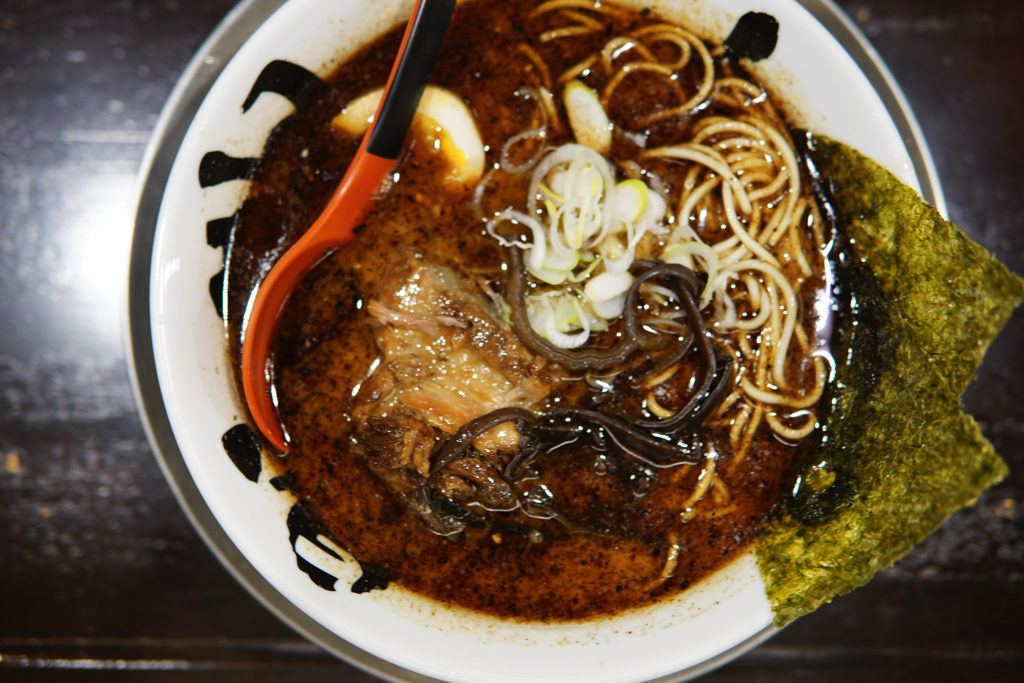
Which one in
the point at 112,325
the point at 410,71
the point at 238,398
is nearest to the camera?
the point at 410,71

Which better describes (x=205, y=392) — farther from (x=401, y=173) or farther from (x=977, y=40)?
(x=977, y=40)

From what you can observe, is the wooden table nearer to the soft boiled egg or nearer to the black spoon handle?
the soft boiled egg

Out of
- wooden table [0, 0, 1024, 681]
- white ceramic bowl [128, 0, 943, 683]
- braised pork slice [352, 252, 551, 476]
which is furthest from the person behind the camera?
wooden table [0, 0, 1024, 681]

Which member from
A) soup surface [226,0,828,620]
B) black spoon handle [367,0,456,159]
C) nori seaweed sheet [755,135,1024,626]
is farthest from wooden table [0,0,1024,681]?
black spoon handle [367,0,456,159]

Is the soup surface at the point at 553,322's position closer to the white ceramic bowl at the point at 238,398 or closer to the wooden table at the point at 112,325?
the white ceramic bowl at the point at 238,398

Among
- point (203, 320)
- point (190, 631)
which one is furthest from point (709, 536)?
point (190, 631)

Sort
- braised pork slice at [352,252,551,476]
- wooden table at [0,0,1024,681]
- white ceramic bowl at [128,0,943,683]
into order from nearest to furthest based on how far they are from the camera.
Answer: white ceramic bowl at [128,0,943,683] → braised pork slice at [352,252,551,476] → wooden table at [0,0,1024,681]

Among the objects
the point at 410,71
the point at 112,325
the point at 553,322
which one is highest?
the point at 410,71

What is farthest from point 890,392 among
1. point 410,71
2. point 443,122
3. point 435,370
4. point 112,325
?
point 112,325

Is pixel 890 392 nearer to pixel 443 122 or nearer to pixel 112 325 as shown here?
pixel 443 122
